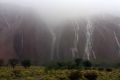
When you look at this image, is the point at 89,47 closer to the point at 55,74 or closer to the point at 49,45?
the point at 49,45

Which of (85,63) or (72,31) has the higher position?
(72,31)

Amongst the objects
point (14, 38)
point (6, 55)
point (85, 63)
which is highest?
point (14, 38)

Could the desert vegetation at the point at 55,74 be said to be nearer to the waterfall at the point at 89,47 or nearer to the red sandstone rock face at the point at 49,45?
the waterfall at the point at 89,47

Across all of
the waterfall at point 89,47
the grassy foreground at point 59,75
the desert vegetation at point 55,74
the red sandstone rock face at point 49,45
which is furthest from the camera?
the waterfall at point 89,47

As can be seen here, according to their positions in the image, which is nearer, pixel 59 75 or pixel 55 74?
pixel 59 75

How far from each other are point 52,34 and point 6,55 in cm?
3394

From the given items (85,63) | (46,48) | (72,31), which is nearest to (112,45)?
(72,31)

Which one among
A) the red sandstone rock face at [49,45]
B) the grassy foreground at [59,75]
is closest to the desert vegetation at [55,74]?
the grassy foreground at [59,75]

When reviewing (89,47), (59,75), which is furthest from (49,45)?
(59,75)

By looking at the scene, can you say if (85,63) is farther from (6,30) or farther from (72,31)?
(6,30)

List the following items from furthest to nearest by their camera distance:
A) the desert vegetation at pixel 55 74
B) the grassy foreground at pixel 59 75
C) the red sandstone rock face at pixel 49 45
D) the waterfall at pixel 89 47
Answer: the waterfall at pixel 89 47 → the red sandstone rock face at pixel 49 45 → the desert vegetation at pixel 55 74 → the grassy foreground at pixel 59 75

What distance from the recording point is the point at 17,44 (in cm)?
19088

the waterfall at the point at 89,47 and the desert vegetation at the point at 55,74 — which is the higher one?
the waterfall at the point at 89,47

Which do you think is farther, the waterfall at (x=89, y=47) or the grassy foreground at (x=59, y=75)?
the waterfall at (x=89, y=47)
